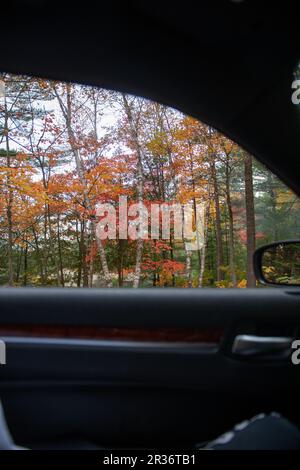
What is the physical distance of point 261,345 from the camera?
1.67m

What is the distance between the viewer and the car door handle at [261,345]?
1637 mm

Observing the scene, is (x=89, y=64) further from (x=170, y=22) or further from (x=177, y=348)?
(x=177, y=348)

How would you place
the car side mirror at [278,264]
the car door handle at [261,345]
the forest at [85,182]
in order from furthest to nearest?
the forest at [85,182], the car side mirror at [278,264], the car door handle at [261,345]

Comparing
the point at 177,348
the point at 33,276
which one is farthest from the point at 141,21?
the point at 33,276
